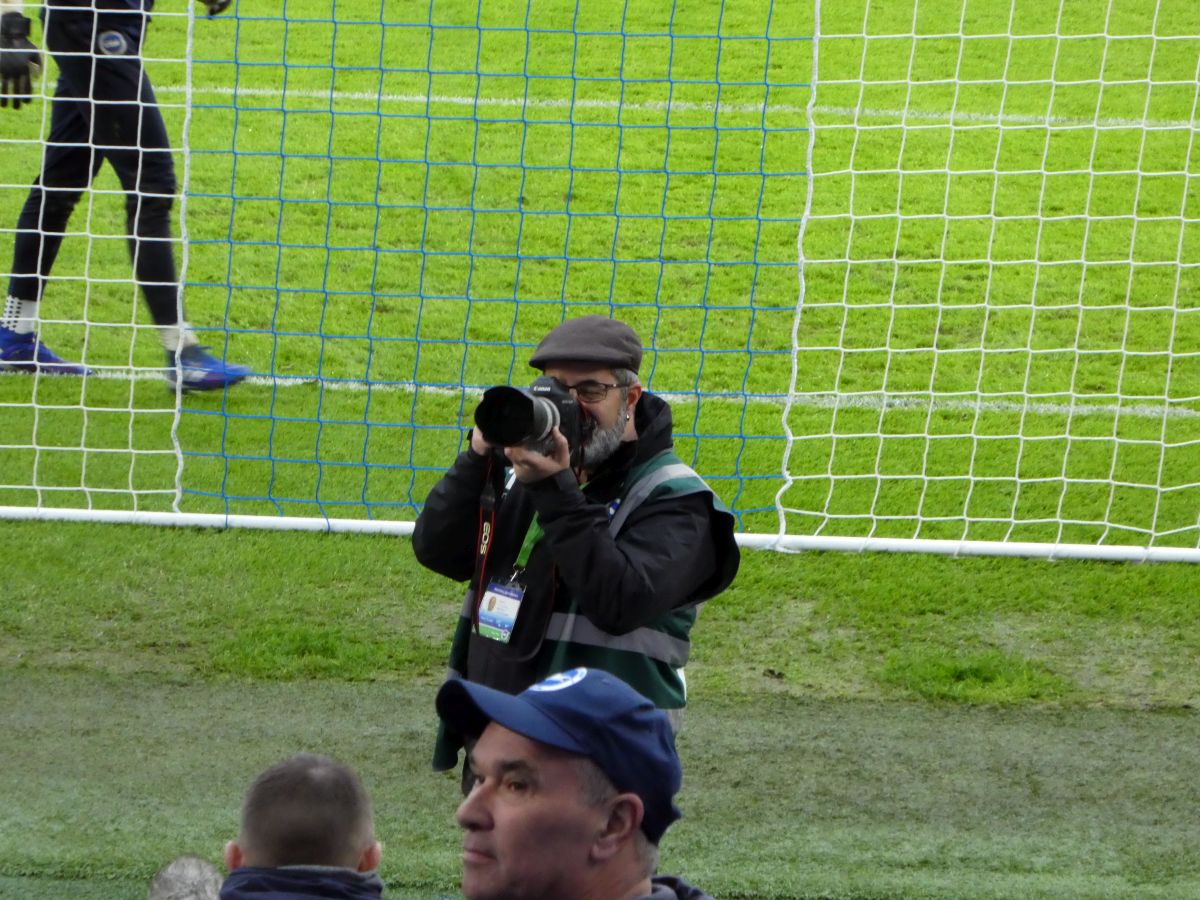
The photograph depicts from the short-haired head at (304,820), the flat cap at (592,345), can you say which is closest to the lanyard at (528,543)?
the flat cap at (592,345)

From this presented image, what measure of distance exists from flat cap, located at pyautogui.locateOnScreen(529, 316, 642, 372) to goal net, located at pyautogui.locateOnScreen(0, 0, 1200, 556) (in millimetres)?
3100

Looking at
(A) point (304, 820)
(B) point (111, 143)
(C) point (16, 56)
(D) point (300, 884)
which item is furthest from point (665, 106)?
(D) point (300, 884)

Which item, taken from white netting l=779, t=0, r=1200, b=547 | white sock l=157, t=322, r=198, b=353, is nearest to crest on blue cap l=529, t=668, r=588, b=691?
white netting l=779, t=0, r=1200, b=547

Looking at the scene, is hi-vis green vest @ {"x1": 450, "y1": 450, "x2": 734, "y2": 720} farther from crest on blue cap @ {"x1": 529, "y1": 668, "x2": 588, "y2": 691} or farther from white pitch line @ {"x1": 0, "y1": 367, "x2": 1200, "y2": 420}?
white pitch line @ {"x1": 0, "y1": 367, "x2": 1200, "y2": 420}

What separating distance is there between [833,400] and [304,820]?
18.8 feet

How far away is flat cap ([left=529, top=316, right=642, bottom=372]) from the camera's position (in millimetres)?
3605

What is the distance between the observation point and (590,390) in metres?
3.62

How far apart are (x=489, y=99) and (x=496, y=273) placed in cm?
256

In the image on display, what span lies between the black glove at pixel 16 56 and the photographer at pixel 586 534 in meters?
3.98

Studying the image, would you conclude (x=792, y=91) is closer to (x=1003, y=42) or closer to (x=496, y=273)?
(x=1003, y=42)

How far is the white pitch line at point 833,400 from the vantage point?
8.06 m

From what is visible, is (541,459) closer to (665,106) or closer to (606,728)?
(606,728)

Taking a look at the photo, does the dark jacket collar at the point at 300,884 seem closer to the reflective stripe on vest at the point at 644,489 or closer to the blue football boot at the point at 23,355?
the reflective stripe on vest at the point at 644,489

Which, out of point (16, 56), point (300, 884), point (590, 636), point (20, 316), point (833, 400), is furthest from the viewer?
point (833, 400)
